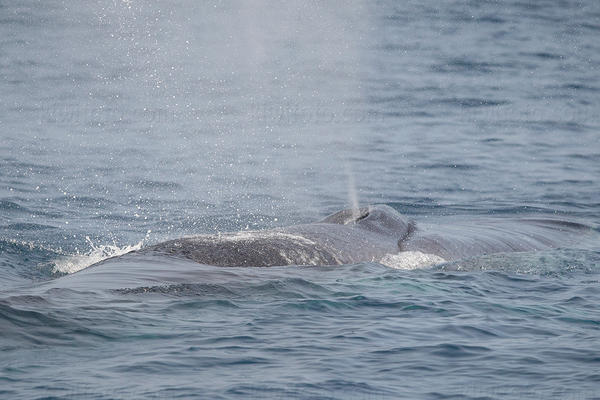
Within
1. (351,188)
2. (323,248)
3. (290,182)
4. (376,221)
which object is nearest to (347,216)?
(376,221)

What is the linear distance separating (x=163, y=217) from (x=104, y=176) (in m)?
3.53

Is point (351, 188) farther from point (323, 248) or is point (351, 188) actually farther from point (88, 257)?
point (323, 248)

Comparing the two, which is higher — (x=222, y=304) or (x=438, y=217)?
(x=222, y=304)

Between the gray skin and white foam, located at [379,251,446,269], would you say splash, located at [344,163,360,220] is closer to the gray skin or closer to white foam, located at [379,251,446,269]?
the gray skin

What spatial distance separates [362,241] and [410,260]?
56cm

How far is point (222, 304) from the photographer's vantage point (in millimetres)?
8336

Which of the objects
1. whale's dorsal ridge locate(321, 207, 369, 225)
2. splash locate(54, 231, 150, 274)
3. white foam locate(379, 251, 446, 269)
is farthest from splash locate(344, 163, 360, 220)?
white foam locate(379, 251, 446, 269)

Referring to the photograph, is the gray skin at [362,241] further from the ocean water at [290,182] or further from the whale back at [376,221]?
the ocean water at [290,182]

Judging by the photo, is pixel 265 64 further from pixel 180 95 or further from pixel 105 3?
pixel 105 3

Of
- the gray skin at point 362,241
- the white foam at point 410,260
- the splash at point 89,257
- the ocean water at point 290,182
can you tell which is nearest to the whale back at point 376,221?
the gray skin at point 362,241

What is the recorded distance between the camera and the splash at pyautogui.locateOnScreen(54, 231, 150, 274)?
11.2 metres

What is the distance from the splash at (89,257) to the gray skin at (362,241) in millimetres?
1439

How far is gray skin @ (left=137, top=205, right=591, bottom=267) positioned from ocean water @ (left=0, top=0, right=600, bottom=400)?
32 centimetres

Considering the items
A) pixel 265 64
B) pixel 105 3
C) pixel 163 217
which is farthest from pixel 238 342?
pixel 105 3
